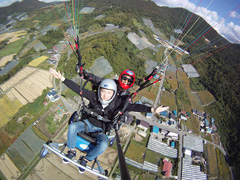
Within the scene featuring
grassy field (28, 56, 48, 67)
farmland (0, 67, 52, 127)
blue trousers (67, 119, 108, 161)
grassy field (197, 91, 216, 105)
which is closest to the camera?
blue trousers (67, 119, 108, 161)

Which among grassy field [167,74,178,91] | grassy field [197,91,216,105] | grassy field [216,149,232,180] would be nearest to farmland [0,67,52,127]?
grassy field [167,74,178,91]

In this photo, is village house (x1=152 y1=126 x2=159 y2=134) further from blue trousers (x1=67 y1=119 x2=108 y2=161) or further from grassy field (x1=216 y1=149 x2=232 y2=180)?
blue trousers (x1=67 y1=119 x2=108 y2=161)

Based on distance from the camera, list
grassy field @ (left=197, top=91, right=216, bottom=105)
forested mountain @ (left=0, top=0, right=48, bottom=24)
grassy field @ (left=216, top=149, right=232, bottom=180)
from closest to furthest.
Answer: grassy field @ (left=216, top=149, right=232, bottom=180) < grassy field @ (left=197, top=91, right=216, bottom=105) < forested mountain @ (left=0, top=0, right=48, bottom=24)

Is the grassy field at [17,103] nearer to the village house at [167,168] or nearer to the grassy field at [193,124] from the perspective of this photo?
the village house at [167,168]

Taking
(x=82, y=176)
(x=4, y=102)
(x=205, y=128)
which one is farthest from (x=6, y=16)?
(x=205, y=128)

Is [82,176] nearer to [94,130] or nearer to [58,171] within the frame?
[58,171]

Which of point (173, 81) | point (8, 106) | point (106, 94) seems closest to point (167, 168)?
point (106, 94)

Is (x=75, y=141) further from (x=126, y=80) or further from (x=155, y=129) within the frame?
(x=155, y=129)
